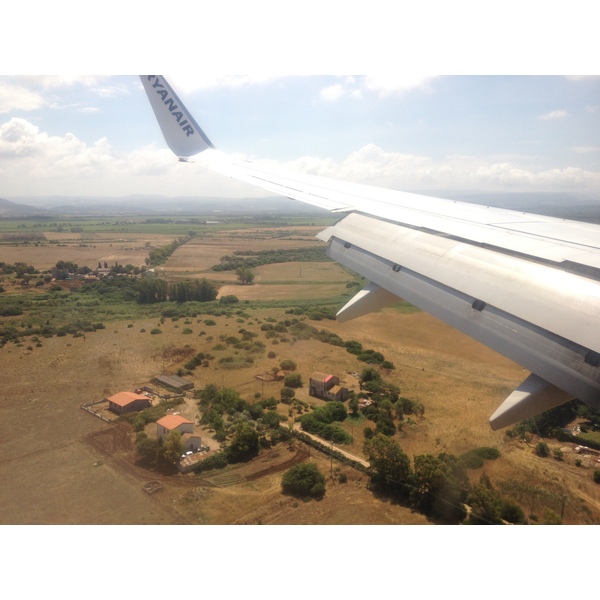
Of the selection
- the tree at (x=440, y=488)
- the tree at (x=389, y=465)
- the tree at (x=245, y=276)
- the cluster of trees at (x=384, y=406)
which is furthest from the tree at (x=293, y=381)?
the tree at (x=245, y=276)

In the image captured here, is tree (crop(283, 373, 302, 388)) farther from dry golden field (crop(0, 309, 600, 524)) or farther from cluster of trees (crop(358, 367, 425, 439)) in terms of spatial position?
cluster of trees (crop(358, 367, 425, 439))

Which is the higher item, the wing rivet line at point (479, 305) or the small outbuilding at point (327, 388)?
the wing rivet line at point (479, 305)

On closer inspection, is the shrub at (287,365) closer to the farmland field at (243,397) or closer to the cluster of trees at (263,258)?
the farmland field at (243,397)

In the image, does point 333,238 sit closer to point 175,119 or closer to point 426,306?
point 426,306

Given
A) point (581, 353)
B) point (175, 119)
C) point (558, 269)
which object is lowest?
point (581, 353)

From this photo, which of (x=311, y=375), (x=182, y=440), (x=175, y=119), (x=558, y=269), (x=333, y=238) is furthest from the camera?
(x=311, y=375)

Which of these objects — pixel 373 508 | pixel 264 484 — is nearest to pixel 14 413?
pixel 264 484
